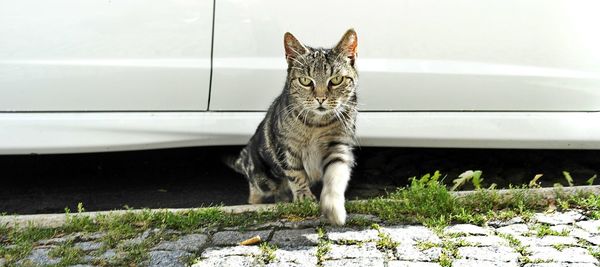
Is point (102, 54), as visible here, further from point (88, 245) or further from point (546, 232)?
point (546, 232)

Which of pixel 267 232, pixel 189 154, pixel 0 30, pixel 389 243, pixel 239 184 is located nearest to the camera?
pixel 389 243

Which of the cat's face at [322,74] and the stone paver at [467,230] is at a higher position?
the cat's face at [322,74]

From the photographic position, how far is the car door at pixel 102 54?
11.8ft

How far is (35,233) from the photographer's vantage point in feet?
10.9

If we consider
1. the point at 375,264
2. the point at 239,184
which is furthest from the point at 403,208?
the point at 239,184

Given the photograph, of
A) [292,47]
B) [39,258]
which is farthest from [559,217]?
[39,258]

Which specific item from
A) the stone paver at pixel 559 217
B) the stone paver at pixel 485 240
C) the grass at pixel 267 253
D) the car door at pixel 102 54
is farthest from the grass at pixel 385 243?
the car door at pixel 102 54

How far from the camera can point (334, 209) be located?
323 cm

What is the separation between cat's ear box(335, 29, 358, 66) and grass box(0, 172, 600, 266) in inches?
29.4

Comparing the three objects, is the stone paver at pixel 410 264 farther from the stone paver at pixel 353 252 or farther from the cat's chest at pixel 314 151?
the cat's chest at pixel 314 151

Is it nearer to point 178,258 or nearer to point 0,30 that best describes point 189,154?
point 0,30

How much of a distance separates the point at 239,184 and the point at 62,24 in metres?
1.61

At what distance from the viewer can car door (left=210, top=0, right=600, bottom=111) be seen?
3.75m

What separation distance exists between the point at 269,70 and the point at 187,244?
46.6 inches
